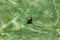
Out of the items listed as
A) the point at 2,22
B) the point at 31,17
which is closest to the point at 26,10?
the point at 31,17

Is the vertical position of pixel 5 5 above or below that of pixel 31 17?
above

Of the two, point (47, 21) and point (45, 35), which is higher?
point (47, 21)

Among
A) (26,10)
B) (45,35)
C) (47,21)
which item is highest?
(26,10)

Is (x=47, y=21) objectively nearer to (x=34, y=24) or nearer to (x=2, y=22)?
(x=34, y=24)

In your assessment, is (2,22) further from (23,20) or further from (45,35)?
(45,35)

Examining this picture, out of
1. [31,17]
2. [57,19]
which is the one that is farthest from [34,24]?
[57,19]

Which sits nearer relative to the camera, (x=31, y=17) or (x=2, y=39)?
(x=2, y=39)

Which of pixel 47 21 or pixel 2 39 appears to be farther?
pixel 47 21

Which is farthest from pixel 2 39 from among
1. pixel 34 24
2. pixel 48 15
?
pixel 48 15
